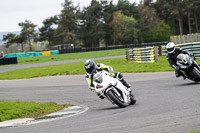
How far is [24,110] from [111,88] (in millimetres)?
2775

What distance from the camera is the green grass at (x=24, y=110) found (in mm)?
10742

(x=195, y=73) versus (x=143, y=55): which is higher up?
(x=143, y=55)

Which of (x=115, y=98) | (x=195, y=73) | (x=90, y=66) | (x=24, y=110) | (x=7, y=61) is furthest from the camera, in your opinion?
(x=7, y=61)

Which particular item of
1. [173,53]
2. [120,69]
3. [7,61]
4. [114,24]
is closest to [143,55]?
[120,69]

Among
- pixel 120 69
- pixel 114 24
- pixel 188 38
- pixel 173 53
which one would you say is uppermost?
pixel 114 24

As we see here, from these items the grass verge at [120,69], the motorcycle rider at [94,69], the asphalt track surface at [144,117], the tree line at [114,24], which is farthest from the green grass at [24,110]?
the tree line at [114,24]

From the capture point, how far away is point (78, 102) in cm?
1304

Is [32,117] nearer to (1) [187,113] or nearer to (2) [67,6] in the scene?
(1) [187,113]

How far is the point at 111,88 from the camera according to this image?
33.6ft

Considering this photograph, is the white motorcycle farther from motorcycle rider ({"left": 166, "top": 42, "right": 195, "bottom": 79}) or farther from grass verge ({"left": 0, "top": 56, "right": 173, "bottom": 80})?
grass verge ({"left": 0, "top": 56, "right": 173, "bottom": 80})

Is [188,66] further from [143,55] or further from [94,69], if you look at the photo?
[143,55]

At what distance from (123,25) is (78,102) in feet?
278

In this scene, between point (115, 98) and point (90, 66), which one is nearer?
point (115, 98)

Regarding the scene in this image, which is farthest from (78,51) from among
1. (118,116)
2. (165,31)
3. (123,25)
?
(118,116)
